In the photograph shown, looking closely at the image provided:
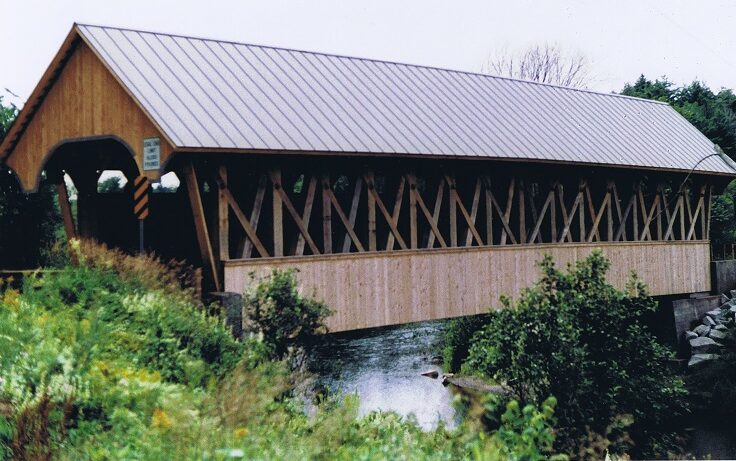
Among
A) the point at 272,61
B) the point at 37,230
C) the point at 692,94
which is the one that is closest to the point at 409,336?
the point at 37,230

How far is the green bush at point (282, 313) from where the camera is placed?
48.8ft

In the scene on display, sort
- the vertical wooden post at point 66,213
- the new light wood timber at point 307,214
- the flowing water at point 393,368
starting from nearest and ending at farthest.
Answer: the new light wood timber at point 307,214 < the vertical wooden post at point 66,213 < the flowing water at point 393,368

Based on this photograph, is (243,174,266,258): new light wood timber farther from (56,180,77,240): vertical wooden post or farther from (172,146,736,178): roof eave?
(56,180,77,240): vertical wooden post

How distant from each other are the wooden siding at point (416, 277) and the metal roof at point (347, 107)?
6.17 feet

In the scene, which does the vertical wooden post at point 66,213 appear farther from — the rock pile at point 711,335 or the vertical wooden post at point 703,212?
the vertical wooden post at point 703,212

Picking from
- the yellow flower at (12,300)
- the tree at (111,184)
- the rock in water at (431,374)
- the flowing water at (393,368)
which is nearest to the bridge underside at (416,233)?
the flowing water at (393,368)

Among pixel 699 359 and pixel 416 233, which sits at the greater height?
pixel 416 233

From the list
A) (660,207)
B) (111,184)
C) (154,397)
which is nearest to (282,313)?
(154,397)

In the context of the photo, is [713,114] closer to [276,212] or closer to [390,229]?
[390,229]

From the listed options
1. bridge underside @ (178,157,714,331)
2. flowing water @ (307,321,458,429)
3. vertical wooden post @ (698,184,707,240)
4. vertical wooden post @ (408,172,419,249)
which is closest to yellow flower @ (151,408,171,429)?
bridge underside @ (178,157,714,331)

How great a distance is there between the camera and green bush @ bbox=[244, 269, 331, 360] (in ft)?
48.8

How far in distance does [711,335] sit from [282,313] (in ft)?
51.4

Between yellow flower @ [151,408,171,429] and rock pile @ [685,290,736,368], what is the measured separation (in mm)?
20441

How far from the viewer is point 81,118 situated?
18.0m
